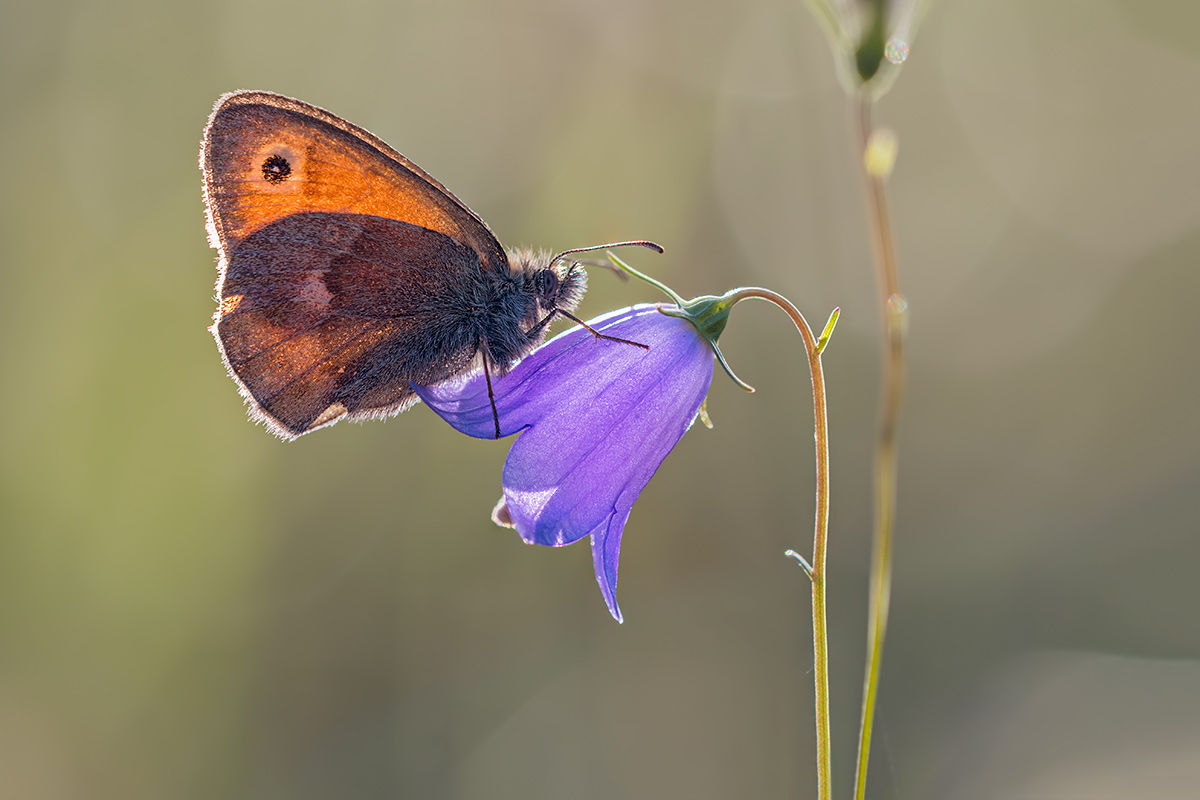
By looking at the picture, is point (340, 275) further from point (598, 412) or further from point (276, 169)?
point (598, 412)

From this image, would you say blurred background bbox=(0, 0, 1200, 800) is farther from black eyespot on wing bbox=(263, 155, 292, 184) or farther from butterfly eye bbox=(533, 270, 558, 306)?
black eyespot on wing bbox=(263, 155, 292, 184)

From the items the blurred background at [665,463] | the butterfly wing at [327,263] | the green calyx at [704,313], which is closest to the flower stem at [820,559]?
the green calyx at [704,313]

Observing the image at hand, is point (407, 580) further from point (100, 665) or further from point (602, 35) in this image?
point (602, 35)

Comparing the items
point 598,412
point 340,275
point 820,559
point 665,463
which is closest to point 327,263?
point 340,275

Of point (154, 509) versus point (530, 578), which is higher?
point (154, 509)

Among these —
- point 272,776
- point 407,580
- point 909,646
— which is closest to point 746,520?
point 909,646

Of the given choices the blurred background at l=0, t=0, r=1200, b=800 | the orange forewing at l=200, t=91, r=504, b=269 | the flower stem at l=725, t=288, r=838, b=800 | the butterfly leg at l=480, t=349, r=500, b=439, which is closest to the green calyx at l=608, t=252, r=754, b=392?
the flower stem at l=725, t=288, r=838, b=800

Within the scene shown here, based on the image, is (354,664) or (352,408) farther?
(354,664)
